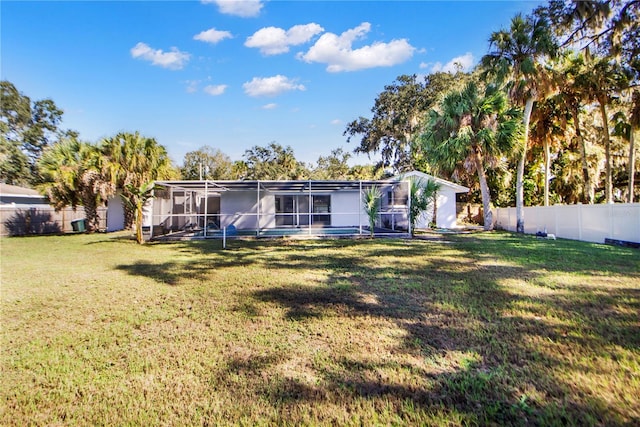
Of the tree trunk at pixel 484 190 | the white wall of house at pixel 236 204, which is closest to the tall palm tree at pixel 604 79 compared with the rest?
the tree trunk at pixel 484 190

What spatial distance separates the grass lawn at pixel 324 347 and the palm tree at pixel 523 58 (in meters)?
10.5

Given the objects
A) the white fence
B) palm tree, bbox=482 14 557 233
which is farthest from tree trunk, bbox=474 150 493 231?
the white fence

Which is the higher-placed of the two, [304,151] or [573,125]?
[304,151]

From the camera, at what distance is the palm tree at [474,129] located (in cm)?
1427

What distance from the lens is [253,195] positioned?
18.2m

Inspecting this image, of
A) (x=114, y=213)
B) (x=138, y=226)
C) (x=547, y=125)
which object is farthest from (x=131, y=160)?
(x=547, y=125)

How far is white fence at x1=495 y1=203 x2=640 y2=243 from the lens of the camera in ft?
33.0

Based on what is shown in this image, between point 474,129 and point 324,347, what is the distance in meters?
14.9

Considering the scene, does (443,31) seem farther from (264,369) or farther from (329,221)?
(264,369)

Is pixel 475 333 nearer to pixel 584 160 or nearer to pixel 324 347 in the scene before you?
pixel 324 347

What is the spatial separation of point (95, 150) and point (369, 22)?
1423 cm

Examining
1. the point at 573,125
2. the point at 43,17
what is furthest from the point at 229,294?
the point at 573,125

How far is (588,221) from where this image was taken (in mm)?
11734

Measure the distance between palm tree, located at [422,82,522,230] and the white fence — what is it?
3006 mm
